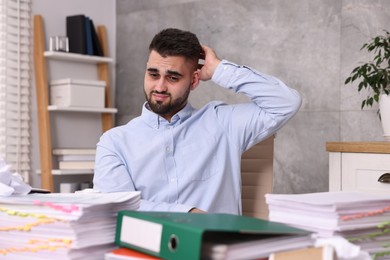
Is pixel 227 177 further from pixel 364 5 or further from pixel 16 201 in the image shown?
pixel 364 5

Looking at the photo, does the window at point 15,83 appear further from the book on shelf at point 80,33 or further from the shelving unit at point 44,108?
the book on shelf at point 80,33

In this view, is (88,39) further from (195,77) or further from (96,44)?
(195,77)

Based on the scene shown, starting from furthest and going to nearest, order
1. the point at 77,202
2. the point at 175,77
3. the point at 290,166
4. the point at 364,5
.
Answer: the point at 290,166 < the point at 364,5 < the point at 175,77 < the point at 77,202

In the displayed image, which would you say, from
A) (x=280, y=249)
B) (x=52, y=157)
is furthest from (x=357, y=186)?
(x=52, y=157)

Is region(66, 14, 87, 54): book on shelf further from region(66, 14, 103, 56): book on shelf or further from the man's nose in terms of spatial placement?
the man's nose

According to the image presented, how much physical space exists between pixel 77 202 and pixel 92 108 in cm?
351

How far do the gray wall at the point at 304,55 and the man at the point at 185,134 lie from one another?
143cm

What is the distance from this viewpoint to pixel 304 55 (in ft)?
12.2

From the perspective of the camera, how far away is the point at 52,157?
175 inches

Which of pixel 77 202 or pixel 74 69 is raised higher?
pixel 74 69

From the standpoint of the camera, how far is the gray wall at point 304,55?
11.4 feet

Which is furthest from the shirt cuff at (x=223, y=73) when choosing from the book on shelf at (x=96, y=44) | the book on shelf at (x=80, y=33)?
the book on shelf at (x=96, y=44)

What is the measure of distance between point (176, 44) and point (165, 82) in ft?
0.44

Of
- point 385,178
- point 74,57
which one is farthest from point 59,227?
point 74,57
